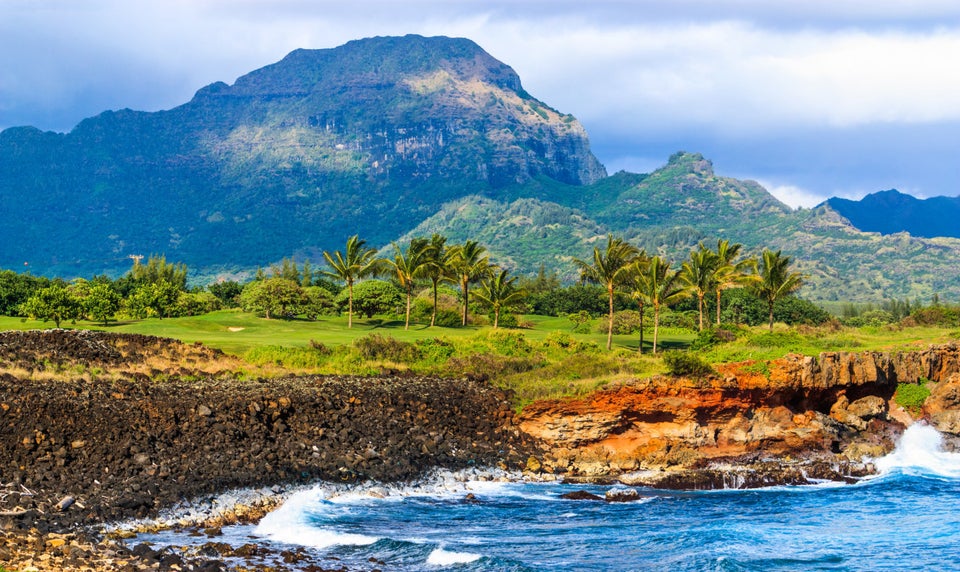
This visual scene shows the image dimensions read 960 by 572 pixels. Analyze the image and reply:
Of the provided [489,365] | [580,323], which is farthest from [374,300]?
[489,365]

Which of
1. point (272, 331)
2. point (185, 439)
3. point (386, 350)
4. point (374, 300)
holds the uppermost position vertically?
point (374, 300)

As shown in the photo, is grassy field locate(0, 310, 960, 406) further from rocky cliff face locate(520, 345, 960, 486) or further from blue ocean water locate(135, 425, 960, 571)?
blue ocean water locate(135, 425, 960, 571)

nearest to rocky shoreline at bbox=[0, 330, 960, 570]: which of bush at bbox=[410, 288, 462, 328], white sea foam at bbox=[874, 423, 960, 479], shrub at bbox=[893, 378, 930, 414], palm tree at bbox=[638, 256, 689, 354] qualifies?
shrub at bbox=[893, 378, 930, 414]

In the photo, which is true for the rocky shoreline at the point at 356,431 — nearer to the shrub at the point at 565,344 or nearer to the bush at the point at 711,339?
the shrub at the point at 565,344

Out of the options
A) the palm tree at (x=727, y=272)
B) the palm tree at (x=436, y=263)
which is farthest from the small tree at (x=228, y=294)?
the palm tree at (x=727, y=272)

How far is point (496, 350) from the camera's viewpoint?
55.5 meters

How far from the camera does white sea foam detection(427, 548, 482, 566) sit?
23.1 m

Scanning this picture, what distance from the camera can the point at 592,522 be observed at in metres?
27.6

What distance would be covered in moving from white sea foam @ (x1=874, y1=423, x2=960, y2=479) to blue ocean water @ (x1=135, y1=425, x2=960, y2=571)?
166cm

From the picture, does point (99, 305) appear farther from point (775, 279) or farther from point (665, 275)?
point (775, 279)

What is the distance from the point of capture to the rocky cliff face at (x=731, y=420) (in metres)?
36.8

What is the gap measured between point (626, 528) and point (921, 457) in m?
17.0

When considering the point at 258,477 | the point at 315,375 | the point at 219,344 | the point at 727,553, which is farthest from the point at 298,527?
the point at 219,344

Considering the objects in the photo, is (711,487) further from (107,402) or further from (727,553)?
(107,402)
